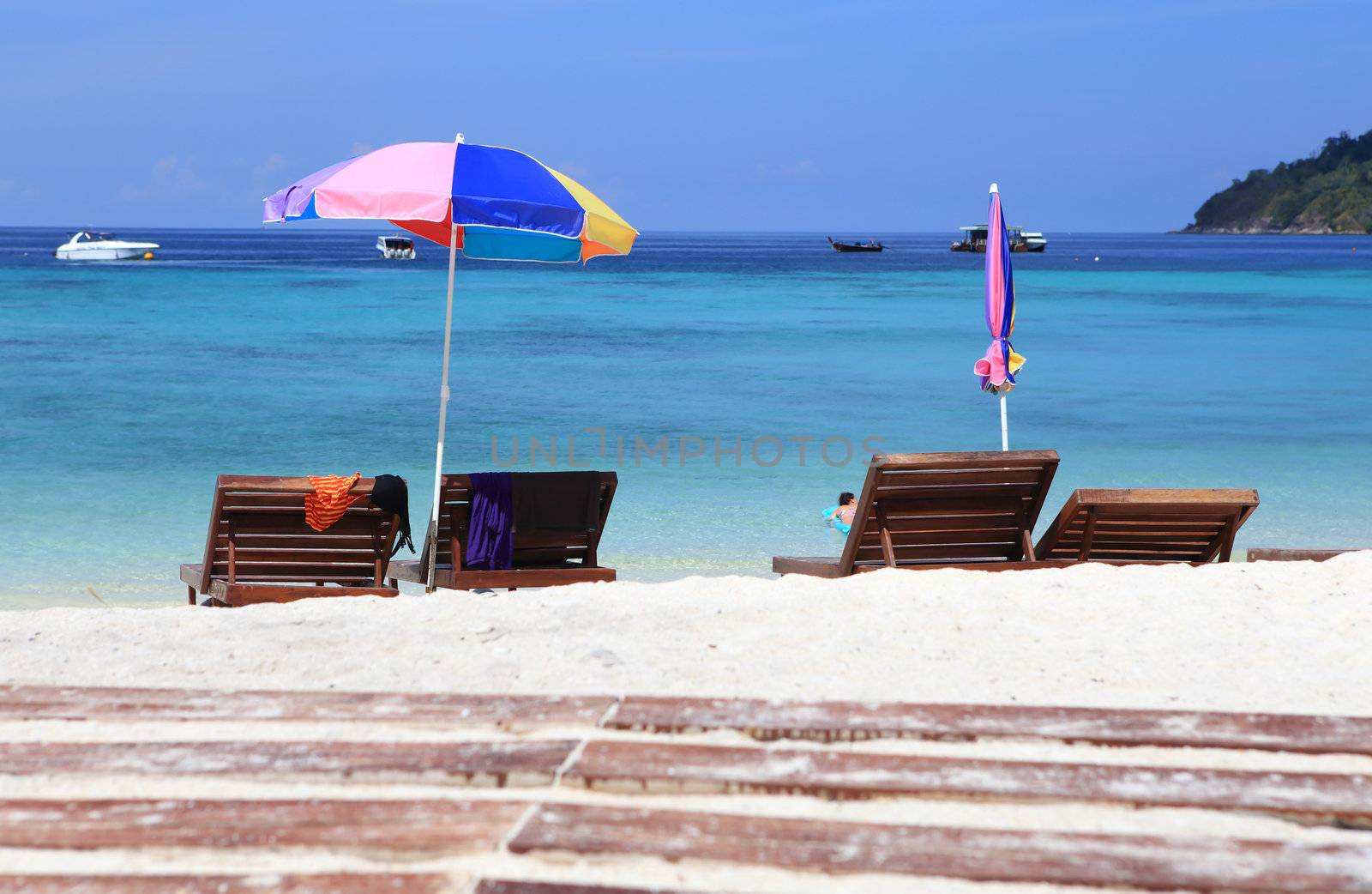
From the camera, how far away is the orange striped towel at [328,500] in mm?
5898

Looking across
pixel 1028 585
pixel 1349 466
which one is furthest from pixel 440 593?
pixel 1349 466

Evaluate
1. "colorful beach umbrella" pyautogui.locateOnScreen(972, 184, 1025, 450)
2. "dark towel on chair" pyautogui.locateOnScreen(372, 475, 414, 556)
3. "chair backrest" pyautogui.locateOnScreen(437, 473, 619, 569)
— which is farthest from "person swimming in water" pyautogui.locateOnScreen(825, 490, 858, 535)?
"dark towel on chair" pyautogui.locateOnScreen(372, 475, 414, 556)

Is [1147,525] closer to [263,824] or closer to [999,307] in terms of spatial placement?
[999,307]

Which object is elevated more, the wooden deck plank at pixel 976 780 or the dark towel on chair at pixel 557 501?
the wooden deck plank at pixel 976 780

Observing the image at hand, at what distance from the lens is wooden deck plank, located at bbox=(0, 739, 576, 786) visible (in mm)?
2748

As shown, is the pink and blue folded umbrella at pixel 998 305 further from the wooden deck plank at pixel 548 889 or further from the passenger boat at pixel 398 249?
the passenger boat at pixel 398 249

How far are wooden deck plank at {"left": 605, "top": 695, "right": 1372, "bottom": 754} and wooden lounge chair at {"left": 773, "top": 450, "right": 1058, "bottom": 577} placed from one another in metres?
2.67

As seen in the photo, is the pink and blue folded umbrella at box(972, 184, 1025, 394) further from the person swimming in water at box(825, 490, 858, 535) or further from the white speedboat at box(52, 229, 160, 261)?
the white speedboat at box(52, 229, 160, 261)

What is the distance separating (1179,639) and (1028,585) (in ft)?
3.23

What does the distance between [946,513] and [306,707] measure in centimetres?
370

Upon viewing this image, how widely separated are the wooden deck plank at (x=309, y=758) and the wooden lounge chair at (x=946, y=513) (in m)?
3.26

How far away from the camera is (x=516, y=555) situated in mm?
6344

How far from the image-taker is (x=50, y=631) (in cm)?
483

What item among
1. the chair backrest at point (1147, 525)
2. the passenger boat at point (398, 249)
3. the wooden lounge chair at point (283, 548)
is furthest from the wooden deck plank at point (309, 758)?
the passenger boat at point (398, 249)
